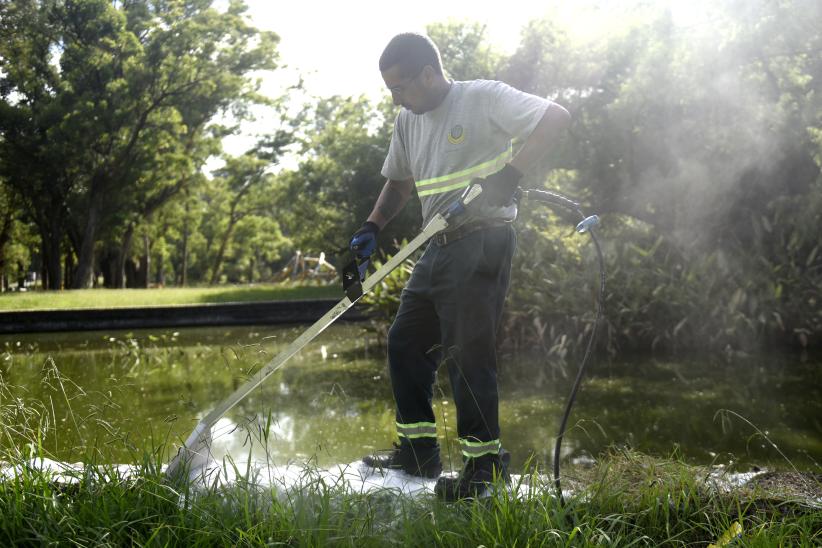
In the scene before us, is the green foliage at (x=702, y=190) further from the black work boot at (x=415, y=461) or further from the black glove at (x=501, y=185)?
the black glove at (x=501, y=185)

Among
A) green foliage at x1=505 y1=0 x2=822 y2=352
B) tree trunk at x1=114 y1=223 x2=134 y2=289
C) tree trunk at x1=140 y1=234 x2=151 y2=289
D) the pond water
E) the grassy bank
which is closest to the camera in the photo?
the grassy bank

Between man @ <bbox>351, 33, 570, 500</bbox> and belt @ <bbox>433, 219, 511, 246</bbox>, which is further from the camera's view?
belt @ <bbox>433, 219, 511, 246</bbox>

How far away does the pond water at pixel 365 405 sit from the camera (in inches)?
155

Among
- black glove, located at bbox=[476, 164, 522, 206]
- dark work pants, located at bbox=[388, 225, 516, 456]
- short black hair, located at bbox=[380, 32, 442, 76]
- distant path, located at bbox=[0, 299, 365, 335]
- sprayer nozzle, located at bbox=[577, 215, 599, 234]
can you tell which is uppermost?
short black hair, located at bbox=[380, 32, 442, 76]

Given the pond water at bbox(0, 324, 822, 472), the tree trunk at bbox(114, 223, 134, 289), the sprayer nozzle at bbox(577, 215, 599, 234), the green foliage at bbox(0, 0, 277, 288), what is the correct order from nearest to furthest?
the sprayer nozzle at bbox(577, 215, 599, 234) < the pond water at bbox(0, 324, 822, 472) < the green foliage at bbox(0, 0, 277, 288) < the tree trunk at bbox(114, 223, 134, 289)

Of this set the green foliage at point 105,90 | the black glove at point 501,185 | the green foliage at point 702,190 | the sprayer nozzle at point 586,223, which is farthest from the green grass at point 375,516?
the green foliage at point 105,90

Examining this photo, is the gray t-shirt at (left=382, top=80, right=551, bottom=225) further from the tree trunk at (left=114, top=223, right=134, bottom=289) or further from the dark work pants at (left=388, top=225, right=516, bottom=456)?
the tree trunk at (left=114, top=223, right=134, bottom=289)

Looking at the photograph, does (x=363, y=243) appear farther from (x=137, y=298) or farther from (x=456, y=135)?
(x=137, y=298)

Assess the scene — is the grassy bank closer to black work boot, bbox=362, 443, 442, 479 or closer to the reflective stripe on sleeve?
black work boot, bbox=362, 443, 442, 479

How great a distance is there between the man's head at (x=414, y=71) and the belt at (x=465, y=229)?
471 mm

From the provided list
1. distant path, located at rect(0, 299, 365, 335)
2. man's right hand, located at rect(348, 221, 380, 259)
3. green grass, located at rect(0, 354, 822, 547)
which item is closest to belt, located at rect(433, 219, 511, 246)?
man's right hand, located at rect(348, 221, 380, 259)

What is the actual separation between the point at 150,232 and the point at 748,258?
26.8m

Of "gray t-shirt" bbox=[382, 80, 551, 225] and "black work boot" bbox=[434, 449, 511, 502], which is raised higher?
"gray t-shirt" bbox=[382, 80, 551, 225]

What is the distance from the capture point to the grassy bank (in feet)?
7.34
